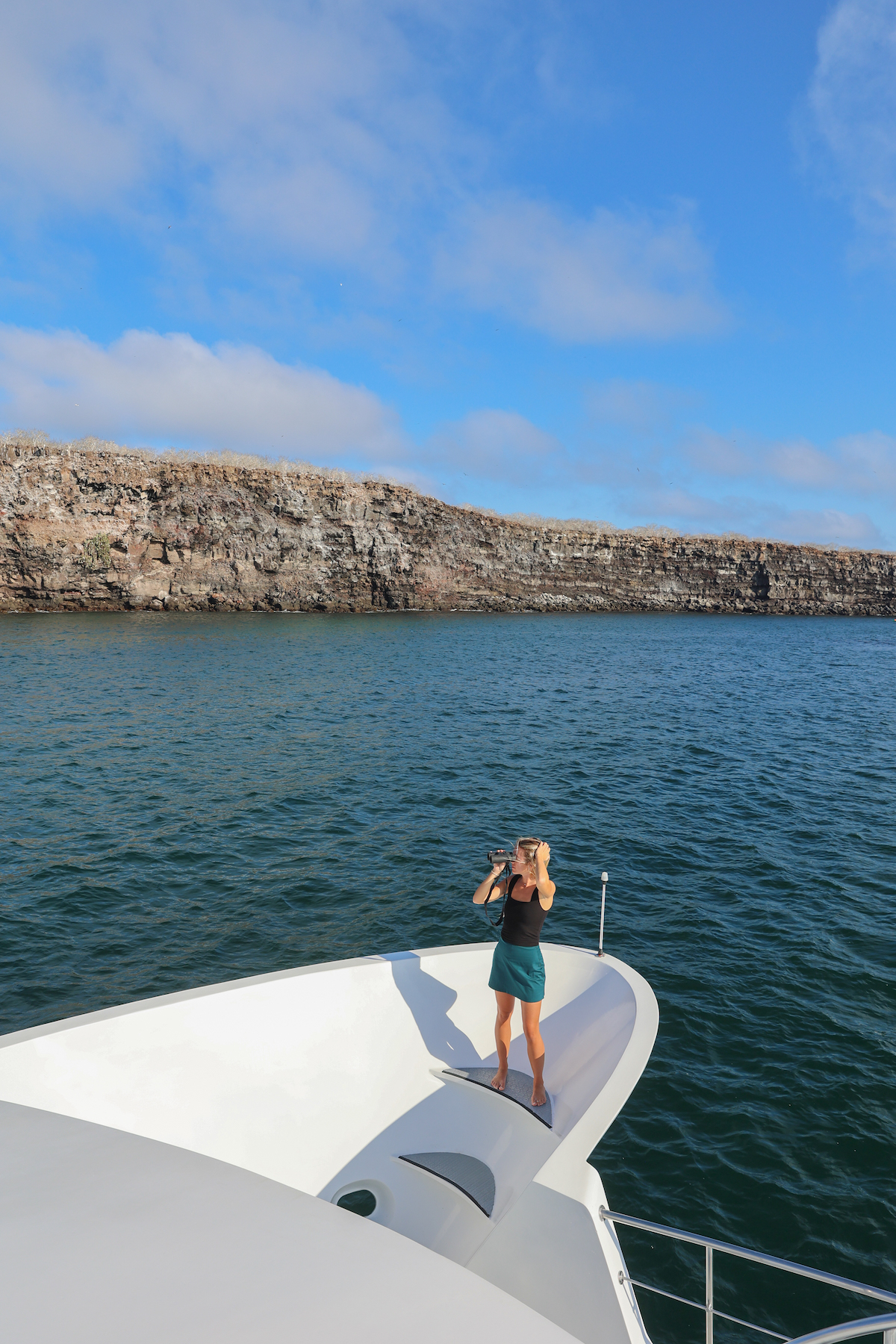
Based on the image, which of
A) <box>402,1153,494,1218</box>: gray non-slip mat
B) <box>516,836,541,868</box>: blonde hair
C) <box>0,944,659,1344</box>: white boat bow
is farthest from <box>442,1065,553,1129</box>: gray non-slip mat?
<box>516,836,541,868</box>: blonde hair

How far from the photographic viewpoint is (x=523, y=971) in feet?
21.9

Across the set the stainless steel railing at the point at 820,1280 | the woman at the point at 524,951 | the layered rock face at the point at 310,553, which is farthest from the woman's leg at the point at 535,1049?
the layered rock face at the point at 310,553

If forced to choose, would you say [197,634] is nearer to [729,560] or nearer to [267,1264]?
[267,1264]

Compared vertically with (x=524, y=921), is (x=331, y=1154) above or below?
below

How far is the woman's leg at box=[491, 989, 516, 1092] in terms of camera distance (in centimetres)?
671

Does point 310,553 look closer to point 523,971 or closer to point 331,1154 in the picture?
point 523,971

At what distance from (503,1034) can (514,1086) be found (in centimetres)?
55

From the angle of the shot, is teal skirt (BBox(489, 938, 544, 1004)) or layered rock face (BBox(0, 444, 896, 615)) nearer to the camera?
teal skirt (BBox(489, 938, 544, 1004))

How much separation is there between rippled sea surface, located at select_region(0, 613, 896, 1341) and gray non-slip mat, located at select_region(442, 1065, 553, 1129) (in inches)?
31.8

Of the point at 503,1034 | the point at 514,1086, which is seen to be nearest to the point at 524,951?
the point at 503,1034

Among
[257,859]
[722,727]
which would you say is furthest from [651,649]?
[257,859]

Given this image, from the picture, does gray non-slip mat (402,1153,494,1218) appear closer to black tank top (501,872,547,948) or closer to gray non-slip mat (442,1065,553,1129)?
gray non-slip mat (442,1065,553,1129)

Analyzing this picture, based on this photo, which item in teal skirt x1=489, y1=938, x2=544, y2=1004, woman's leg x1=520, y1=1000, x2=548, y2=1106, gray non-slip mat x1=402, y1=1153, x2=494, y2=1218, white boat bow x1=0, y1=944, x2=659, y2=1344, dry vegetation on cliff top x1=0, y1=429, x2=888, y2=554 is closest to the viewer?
white boat bow x1=0, y1=944, x2=659, y2=1344

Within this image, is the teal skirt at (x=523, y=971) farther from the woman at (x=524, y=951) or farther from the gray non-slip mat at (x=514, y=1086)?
the gray non-slip mat at (x=514, y=1086)
